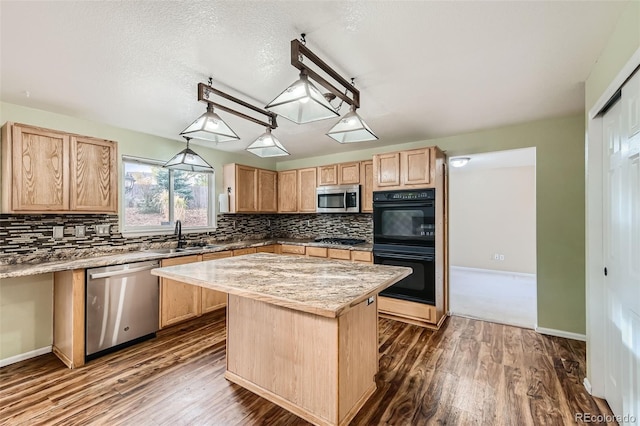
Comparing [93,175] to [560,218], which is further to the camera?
[560,218]

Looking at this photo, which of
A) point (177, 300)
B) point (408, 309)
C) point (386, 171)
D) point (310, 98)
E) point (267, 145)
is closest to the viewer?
point (310, 98)

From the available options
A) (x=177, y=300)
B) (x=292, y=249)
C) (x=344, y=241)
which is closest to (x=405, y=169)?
(x=344, y=241)

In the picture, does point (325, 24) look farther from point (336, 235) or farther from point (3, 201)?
point (336, 235)

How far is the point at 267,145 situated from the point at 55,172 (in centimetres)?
203

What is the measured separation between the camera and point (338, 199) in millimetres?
4469

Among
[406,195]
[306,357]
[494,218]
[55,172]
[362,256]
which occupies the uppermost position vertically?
[55,172]

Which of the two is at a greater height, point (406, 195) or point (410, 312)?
point (406, 195)

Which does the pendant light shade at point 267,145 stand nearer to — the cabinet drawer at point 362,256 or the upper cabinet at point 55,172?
the upper cabinet at point 55,172

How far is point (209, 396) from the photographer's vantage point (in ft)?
6.81

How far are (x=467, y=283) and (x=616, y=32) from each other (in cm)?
453

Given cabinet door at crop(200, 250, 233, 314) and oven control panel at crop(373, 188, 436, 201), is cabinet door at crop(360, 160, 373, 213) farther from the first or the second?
cabinet door at crop(200, 250, 233, 314)

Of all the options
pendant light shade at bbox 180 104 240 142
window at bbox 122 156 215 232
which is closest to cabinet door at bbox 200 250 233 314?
window at bbox 122 156 215 232

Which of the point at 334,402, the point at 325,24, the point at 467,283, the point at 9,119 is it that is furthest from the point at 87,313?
the point at 467,283

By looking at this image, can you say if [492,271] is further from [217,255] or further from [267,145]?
[267,145]
